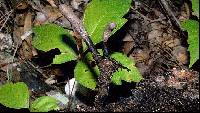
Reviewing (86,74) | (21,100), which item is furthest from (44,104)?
(86,74)

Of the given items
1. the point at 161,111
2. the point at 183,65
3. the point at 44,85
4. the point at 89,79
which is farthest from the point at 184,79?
the point at 44,85

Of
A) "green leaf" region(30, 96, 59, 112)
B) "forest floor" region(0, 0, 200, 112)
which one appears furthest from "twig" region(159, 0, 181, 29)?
"green leaf" region(30, 96, 59, 112)

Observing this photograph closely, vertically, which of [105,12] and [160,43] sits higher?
[105,12]

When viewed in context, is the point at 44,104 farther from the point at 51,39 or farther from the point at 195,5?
the point at 195,5

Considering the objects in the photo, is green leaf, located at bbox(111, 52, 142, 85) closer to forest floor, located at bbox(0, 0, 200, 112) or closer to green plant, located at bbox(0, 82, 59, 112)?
forest floor, located at bbox(0, 0, 200, 112)

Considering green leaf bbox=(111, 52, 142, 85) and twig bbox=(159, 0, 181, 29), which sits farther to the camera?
twig bbox=(159, 0, 181, 29)

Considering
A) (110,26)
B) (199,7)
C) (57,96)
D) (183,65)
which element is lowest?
(183,65)

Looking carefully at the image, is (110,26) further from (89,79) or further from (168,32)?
(168,32)
